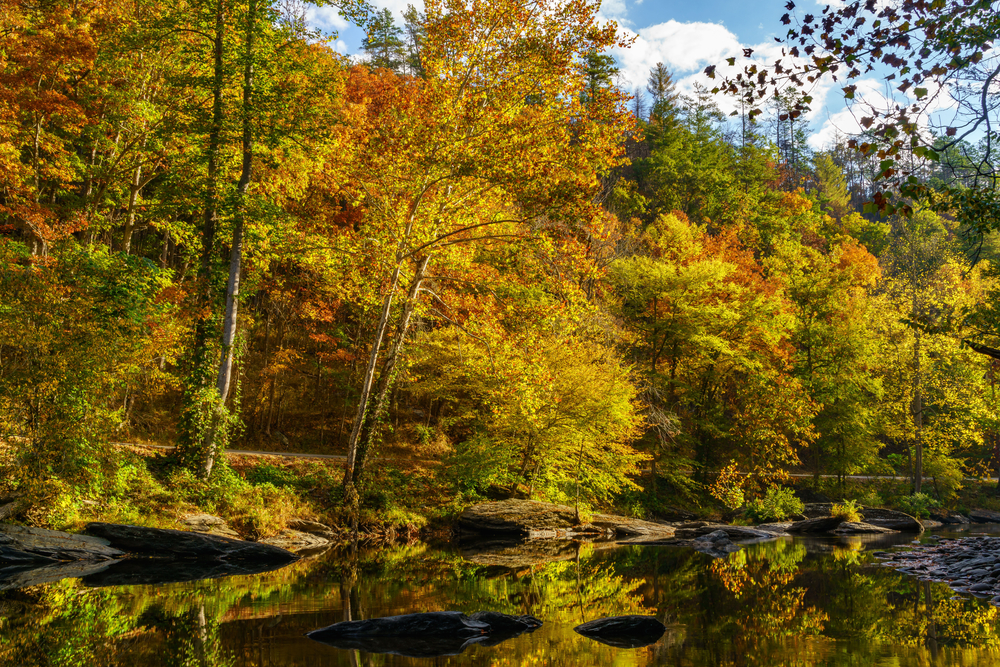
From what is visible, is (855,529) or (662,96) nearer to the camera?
(855,529)

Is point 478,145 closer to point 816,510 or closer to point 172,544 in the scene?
point 172,544

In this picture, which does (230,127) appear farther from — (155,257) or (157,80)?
(155,257)

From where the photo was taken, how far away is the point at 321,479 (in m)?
16.9

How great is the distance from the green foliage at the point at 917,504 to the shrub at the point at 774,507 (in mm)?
6464

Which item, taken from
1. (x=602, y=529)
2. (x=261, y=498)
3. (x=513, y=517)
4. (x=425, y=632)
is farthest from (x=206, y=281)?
(x=602, y=529)

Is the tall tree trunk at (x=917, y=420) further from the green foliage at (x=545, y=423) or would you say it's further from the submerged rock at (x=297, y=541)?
the submerged rock at (x=297, y=541)

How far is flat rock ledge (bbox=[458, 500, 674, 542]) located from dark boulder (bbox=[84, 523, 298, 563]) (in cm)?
682

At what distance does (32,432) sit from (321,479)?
283 inches

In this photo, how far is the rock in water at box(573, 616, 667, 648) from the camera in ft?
21.6

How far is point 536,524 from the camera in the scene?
720 inches

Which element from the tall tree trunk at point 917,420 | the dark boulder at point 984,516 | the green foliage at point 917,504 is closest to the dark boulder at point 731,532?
the green foliage at point 917,504

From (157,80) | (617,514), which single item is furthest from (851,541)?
(157,80)

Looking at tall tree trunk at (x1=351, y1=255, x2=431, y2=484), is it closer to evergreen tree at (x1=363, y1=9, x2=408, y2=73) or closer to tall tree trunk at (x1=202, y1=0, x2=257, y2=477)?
tall tree trunk at (x1=202, y1=0, x2=257, y2=477)

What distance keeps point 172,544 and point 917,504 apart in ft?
93.3
